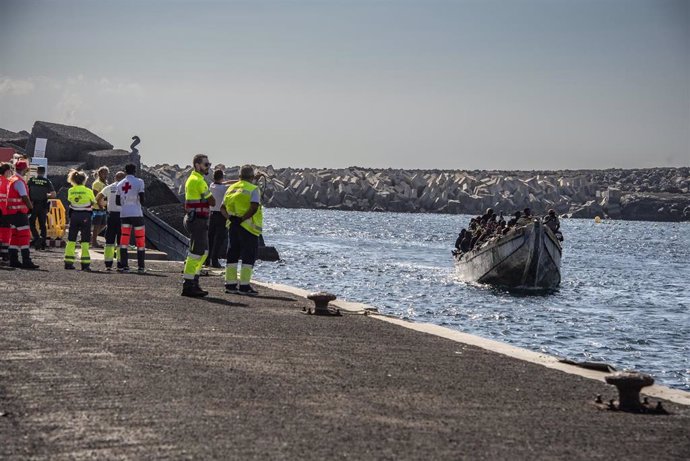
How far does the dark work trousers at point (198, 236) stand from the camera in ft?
50.9

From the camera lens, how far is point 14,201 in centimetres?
1909

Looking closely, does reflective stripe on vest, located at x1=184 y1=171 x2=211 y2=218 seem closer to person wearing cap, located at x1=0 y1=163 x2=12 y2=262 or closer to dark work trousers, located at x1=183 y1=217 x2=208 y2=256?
dark work trousers, located at x1=183 y1=217 x2=208 y2=256

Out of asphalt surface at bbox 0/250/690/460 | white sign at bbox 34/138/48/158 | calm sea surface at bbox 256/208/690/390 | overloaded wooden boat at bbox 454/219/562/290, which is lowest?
calm sea surface at bbox 256/208/690/390

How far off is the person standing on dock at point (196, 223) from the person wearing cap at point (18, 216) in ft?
14.0

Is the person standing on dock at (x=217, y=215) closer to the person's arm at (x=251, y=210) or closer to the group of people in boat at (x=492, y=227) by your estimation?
the person's arm at (x=251, y=210)

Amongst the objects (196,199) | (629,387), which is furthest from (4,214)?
(629,387)

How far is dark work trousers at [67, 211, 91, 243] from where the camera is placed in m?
20.1

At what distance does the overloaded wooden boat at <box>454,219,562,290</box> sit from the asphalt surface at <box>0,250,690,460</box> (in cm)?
2423

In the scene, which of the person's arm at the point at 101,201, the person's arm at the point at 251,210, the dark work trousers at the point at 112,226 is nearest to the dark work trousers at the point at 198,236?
the person's arm at the point at 251,210

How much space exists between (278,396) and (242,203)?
314 inches

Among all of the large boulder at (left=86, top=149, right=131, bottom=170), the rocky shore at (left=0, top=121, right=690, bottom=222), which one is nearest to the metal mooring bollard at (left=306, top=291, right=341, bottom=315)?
the large boulder at (left=86, top=149, right=131, bottom=170)

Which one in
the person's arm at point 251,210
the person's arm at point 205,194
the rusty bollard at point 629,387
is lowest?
the rusty bollard at point 629,387

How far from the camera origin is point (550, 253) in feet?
126

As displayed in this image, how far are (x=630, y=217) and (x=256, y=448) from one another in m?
174
